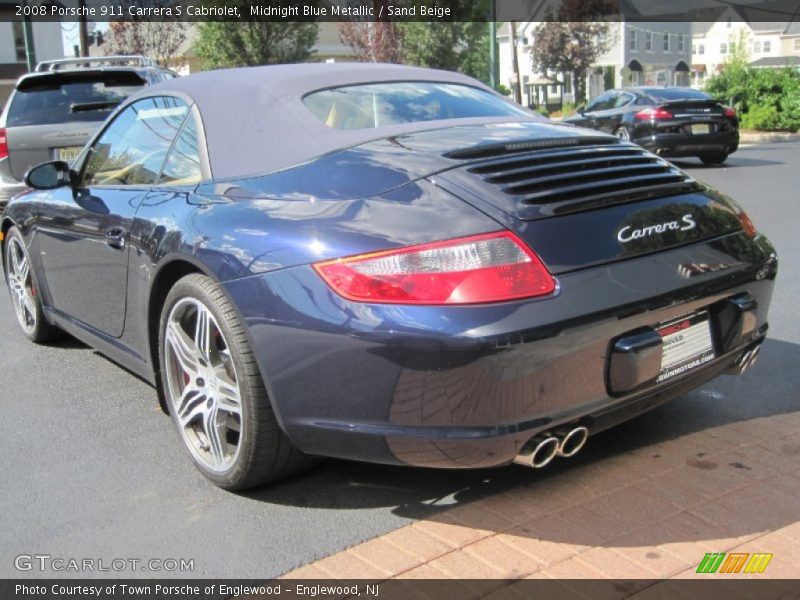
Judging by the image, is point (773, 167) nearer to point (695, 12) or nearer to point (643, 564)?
point (643, 564)

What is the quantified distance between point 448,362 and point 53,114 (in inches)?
299

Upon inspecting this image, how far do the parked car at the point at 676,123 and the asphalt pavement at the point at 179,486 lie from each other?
10687 mm

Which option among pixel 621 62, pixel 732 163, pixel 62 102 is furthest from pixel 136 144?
pixel 621 62

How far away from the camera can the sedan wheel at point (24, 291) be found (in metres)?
5.04

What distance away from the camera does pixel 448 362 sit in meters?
2.46

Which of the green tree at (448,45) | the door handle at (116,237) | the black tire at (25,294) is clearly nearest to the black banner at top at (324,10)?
the green tree at (448,45)

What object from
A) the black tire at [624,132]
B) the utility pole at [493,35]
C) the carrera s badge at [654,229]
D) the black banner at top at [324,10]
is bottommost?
the black tire at [624,132]

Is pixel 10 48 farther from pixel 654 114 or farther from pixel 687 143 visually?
pixel 687 143

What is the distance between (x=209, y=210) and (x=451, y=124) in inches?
40.3

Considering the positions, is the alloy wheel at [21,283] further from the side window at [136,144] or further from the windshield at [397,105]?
the windshield at [397,105]

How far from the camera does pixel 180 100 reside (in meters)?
3.73

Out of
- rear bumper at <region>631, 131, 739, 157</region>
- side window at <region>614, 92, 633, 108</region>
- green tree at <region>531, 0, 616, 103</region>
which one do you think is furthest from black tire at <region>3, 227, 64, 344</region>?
green tree at <region>531, 0, 616, 103</region>

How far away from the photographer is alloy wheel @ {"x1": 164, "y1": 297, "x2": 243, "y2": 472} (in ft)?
10.1

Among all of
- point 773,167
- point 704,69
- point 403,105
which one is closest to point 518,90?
point 773,167
